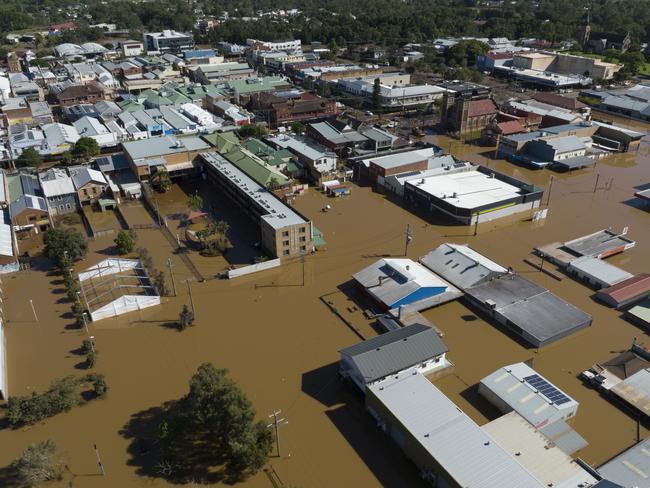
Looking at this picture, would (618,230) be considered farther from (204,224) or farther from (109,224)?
(109,224)

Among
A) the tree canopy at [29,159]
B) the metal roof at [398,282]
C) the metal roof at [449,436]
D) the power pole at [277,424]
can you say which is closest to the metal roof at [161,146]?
the tree canopy at [29,159]

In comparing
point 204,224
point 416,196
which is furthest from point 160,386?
point 416,196

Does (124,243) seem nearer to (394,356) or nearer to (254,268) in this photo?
(254,268)

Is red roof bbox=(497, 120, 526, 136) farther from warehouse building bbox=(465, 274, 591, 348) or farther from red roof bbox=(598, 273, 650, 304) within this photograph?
warehouse building bbox=(465, 274, 591, 348)

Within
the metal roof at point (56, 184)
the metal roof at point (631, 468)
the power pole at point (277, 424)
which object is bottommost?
the power pole at point (277, 424)

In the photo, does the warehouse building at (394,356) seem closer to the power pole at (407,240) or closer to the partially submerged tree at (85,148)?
the power pole at (407,240)

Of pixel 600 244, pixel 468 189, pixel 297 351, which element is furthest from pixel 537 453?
pixel 468 189
